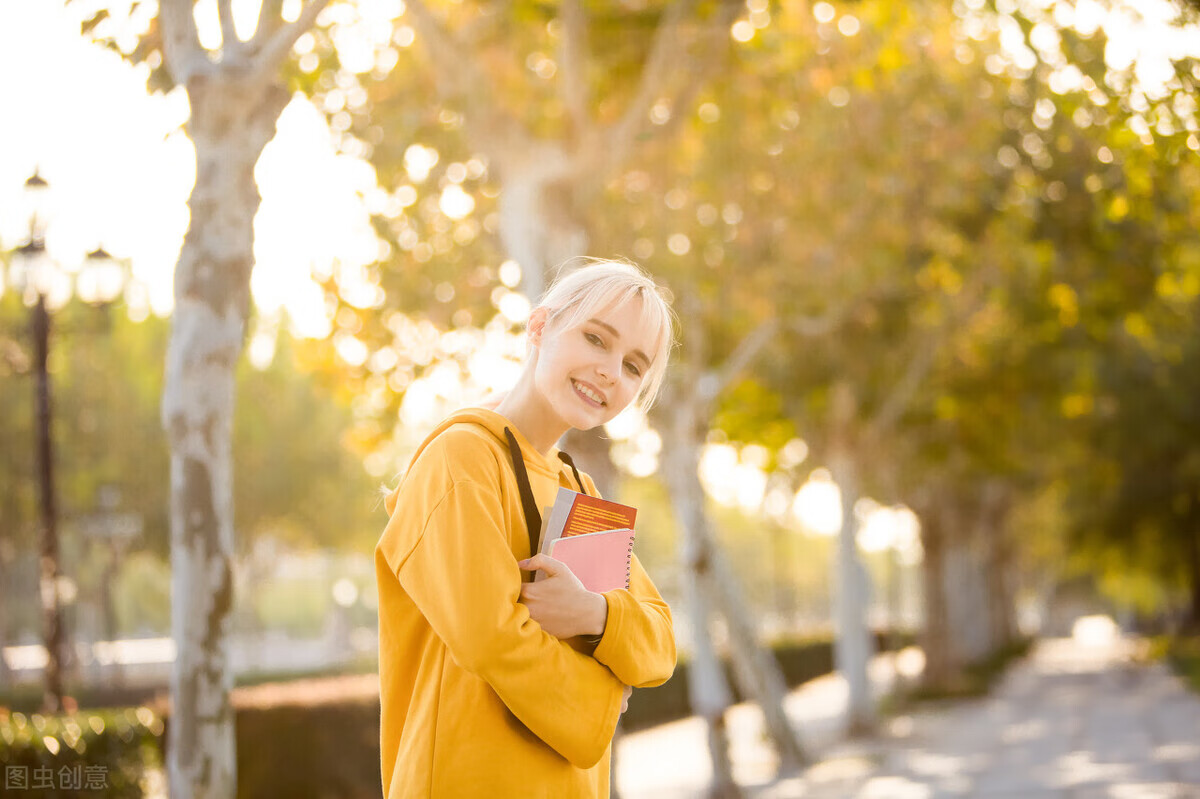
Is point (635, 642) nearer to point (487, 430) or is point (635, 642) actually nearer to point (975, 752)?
point (487, 430)

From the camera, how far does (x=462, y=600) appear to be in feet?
7.32

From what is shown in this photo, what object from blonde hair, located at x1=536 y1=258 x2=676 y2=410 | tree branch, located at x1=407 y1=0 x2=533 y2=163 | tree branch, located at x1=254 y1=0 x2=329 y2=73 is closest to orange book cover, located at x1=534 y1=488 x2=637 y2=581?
blonde hair, located at x1=536 y1=258 x2=676 y2=410

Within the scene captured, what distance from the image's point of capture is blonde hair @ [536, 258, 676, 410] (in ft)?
8.52

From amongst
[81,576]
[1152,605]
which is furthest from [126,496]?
[1152,605]

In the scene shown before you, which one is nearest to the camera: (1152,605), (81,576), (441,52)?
(441,52)

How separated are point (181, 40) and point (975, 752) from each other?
14029 millimetres

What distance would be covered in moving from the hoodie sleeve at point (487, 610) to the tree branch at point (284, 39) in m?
3.47

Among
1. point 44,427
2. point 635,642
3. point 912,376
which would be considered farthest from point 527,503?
point 912,376

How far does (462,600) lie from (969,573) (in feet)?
108

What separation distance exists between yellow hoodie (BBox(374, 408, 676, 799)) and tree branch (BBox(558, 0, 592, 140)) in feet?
23.9

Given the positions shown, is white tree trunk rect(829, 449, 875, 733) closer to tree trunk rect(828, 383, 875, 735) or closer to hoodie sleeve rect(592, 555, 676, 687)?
tree trunk rect(828, 383, 875, 735)

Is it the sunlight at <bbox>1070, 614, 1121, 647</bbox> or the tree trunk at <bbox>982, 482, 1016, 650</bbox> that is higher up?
the tree trunk at <bbox>982, 482, 1016, 650</bbox>

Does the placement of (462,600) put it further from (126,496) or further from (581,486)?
(126,496)

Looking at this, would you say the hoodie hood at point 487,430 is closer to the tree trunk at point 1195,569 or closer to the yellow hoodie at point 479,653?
the yellow hoodie at point 479,653
